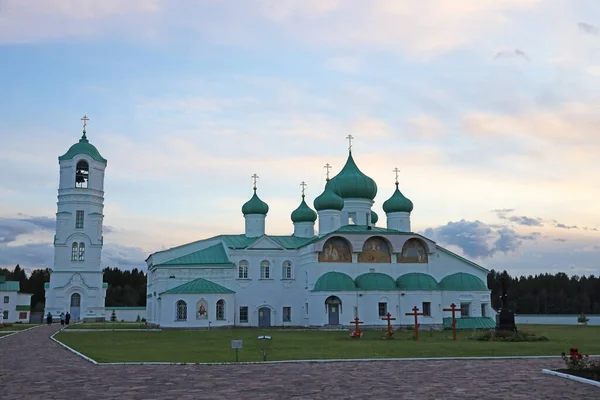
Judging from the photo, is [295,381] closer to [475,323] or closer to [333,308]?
[475,323]

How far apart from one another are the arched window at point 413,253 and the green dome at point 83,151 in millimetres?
28044

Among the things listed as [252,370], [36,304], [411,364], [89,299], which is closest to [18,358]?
[252,370]

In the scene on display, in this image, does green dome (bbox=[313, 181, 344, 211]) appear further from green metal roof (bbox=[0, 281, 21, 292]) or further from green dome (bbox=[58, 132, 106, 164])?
green metal roof (bbox=[0, 281, 21, 292])

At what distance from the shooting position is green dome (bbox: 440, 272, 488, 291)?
43719 millimetres

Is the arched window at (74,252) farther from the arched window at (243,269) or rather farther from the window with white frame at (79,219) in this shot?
the arched window at (243,269)

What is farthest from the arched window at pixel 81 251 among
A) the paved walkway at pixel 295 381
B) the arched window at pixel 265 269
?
the paved walkway at pixel 295 381

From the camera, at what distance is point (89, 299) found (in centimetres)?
5519

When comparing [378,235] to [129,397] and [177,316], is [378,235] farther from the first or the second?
[129,397]

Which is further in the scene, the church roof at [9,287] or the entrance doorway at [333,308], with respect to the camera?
the church roof at [9,287]

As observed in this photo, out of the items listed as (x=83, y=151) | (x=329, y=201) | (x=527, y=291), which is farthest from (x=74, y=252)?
(x=527, y=291)

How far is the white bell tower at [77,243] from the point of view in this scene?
180 feet

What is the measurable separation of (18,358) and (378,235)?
29439 mm

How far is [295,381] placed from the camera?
44.1 feet

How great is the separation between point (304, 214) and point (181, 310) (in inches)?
556
